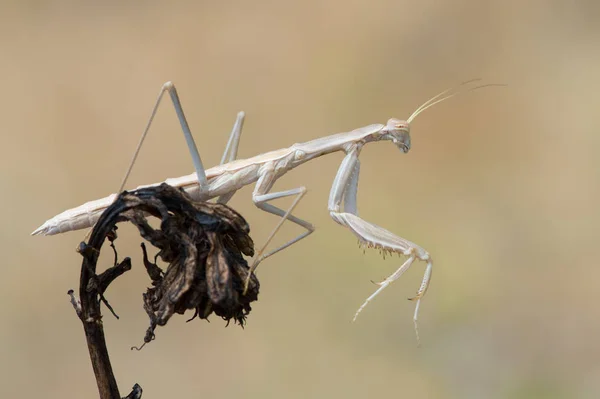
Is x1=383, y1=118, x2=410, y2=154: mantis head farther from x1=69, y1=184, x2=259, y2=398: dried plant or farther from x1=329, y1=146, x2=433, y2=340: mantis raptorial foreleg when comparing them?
x1=69, y1=184, x2=259, y2=398: dried plant

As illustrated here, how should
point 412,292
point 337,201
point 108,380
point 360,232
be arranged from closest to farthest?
point 108,380, point 360,232, point 337,201, point 412,292

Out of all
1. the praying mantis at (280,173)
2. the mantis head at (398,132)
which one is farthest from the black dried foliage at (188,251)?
the mantis head at (398,132)

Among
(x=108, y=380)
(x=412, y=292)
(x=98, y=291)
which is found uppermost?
(x=98, y=291)

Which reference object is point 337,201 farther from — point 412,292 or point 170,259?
point 412,292

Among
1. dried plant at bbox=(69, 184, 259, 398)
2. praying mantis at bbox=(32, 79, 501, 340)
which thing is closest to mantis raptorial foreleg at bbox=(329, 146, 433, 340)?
praying mantis at bbox=(32, 79, 501, 340)

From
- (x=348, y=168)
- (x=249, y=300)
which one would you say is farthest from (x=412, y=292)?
(x=249, y=300)

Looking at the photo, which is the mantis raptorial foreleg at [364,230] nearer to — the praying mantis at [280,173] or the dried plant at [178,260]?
the praying mantis at [280,173]

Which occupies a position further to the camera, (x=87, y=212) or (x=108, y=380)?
(x=87, y=212)
